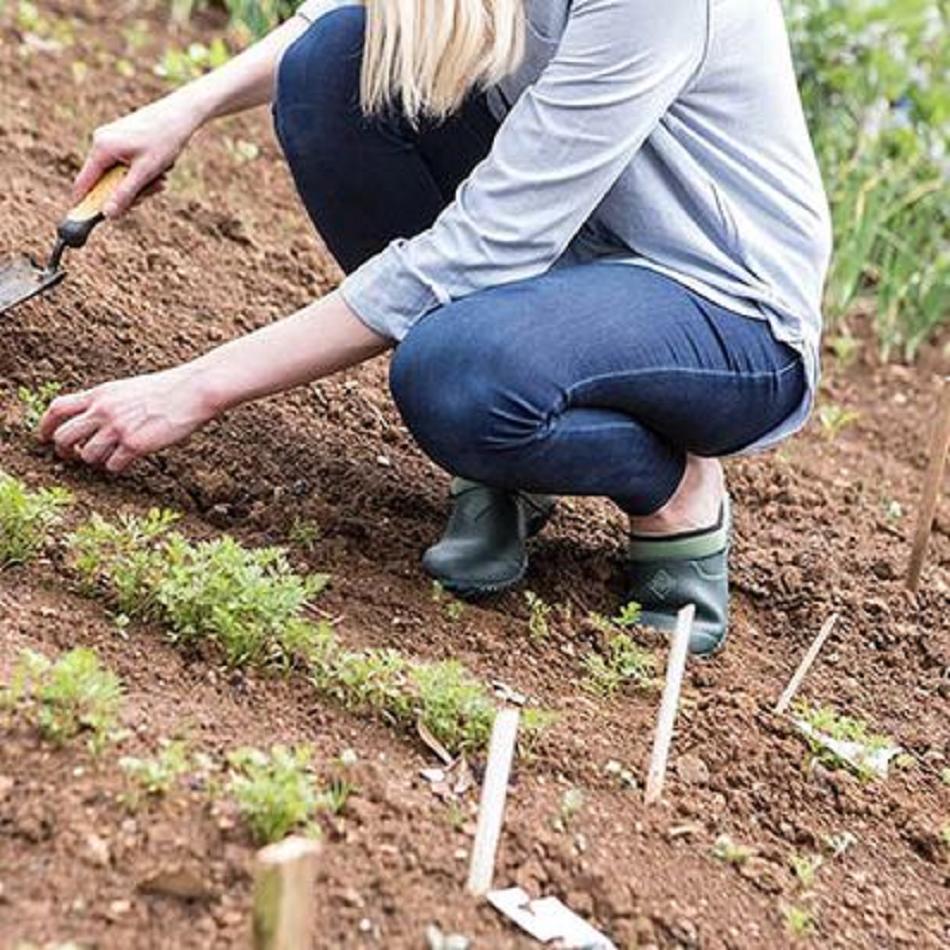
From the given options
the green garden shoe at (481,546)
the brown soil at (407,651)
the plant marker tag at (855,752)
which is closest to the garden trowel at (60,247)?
the brown soil at (407,651)

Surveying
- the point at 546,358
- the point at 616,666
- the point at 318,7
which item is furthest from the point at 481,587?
the point at 318,7

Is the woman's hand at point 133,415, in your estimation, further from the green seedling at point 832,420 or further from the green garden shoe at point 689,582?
the green seedling at point 832,420

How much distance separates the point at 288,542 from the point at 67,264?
3.09 feet

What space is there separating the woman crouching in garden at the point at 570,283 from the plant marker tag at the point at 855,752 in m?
0.28

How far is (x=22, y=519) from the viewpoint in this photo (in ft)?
8.98

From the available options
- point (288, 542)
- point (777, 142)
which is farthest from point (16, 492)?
point (777, 142)

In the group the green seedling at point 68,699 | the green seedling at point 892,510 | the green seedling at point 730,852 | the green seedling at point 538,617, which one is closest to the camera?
the green seedling at point 68,699

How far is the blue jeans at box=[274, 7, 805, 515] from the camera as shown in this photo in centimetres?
285

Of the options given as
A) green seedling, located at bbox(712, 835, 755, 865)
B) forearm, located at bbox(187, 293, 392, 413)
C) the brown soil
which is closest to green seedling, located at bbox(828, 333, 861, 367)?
the brown soil

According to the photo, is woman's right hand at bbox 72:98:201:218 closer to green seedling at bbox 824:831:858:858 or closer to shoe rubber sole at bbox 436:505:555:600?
shoe rubber sole at bbox 436:505:555:600

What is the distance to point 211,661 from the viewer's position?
8.61 ft

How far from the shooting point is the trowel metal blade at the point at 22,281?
3309mm

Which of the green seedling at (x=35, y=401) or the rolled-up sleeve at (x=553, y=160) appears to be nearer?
the rolled-up sleeve at (x=553, y=160)

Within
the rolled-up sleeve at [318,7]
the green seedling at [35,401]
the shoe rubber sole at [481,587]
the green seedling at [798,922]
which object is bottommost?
the green seedling at [798,922]
